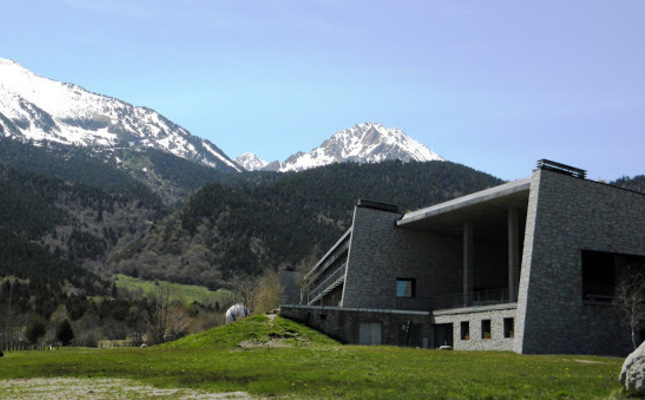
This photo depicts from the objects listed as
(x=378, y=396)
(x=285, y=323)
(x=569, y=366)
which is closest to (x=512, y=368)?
(x=569, y=366)

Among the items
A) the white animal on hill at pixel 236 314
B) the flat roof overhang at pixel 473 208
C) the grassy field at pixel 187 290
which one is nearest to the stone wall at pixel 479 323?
the flat roof overhang at pixel 473 208

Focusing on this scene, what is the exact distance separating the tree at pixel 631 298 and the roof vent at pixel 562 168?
664 centimetres

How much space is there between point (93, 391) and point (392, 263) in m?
39.0

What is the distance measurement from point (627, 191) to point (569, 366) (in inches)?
771

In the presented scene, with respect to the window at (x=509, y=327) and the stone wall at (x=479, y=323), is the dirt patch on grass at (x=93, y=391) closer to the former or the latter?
the stone wall at (x=479, y=323)

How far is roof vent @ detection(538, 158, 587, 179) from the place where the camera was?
42.3 metres

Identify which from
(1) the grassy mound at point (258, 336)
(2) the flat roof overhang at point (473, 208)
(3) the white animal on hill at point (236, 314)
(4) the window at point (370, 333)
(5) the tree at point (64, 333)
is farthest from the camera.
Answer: (5) the tree at point (64, 333)

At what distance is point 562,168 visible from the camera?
43.0m

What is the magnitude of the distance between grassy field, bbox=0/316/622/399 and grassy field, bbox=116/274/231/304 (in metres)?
121

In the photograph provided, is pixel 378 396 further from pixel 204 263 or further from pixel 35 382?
pixel 204 263

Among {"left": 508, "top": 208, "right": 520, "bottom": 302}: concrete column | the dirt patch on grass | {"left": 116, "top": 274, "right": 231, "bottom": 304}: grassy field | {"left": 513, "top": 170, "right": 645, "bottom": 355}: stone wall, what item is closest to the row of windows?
{"left": 513, "top": 170, "right": 645, "bottom": 355}: stone wall

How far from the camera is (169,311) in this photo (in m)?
100

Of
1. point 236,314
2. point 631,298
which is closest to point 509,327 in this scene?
point 631,298

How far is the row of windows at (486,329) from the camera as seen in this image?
43438 mm
